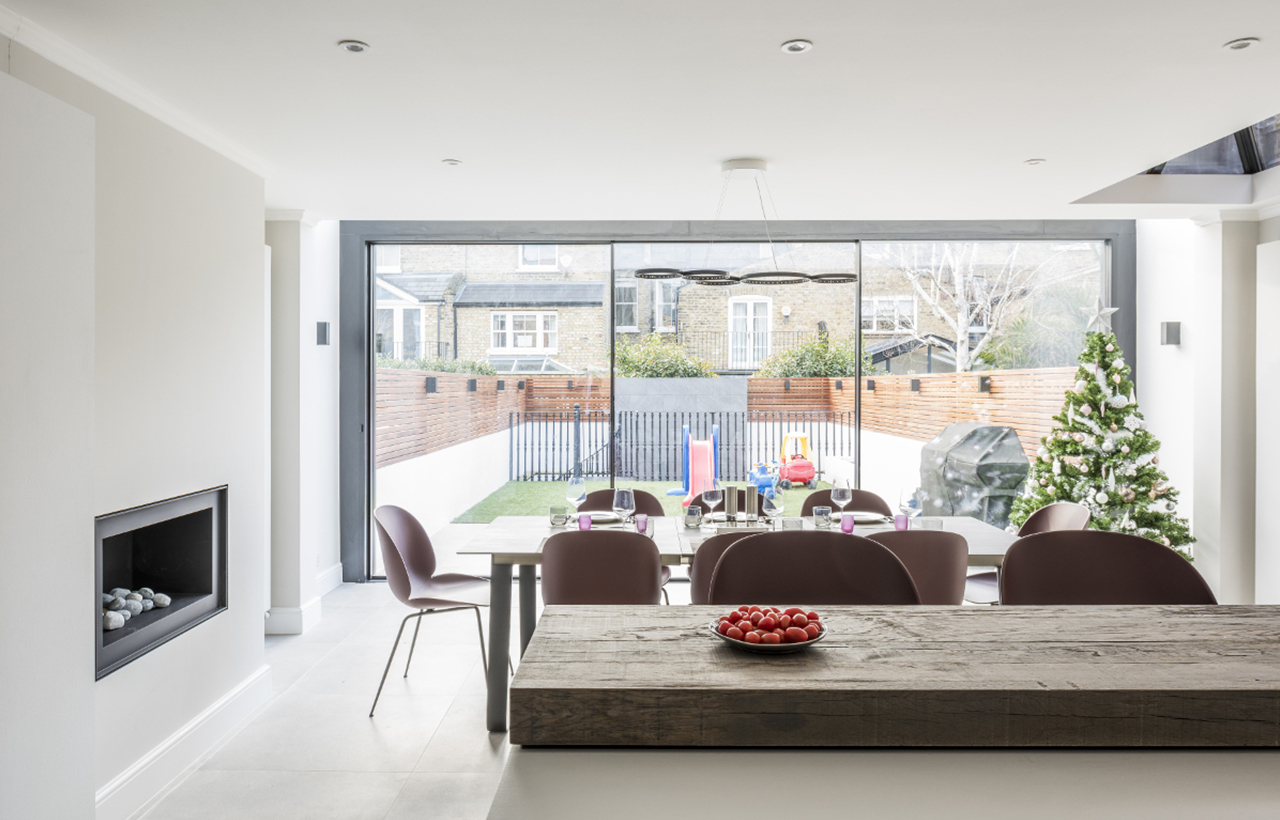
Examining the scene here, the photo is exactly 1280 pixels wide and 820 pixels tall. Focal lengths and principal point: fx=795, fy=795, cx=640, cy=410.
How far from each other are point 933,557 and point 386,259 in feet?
13.5

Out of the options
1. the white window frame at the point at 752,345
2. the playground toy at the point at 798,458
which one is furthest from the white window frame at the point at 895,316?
the playground toy at the point at 798,458

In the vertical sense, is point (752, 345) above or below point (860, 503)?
above

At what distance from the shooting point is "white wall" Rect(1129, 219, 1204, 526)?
490 cm

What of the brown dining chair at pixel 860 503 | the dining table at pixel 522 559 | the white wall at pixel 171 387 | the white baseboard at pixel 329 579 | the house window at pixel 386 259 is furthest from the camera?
the house window at pixel 386 259

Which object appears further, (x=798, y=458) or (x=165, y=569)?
(x=798, y=458)

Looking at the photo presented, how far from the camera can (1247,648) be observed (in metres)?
1.43

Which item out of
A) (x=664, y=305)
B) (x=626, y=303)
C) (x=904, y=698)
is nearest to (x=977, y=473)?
(x=664, y=305)

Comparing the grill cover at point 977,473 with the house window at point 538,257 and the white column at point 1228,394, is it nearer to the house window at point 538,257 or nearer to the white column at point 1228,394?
the white column at point 1228,394

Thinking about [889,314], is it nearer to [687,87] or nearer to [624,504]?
[624,504]

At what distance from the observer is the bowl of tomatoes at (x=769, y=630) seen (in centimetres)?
137

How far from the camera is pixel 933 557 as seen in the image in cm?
281

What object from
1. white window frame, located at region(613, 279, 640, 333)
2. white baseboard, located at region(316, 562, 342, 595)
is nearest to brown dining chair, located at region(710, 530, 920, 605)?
white window frame, located at region(613, 279, 640, 333)

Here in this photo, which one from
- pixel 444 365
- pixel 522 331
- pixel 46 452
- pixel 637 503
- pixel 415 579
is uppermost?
pixel 522 331

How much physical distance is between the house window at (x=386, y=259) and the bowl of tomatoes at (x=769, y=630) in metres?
4.55
